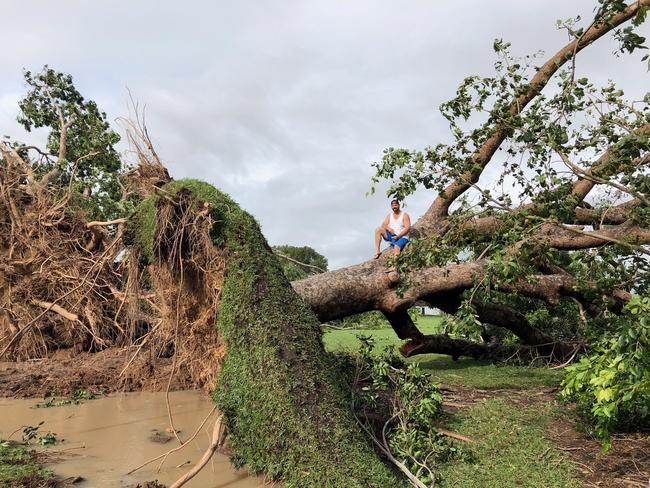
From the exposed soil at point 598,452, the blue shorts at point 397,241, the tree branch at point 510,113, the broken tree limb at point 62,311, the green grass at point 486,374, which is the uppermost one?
the tree branch at point 510,113

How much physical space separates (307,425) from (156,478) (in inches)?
56.9

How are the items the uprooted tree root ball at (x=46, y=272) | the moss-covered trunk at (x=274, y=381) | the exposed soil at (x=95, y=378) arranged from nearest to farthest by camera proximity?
the moss-covered trunk at (x=274, y=381), the exposed soil at (x=95, y=378), the uprooted tree root ball at (x=46, y=272)

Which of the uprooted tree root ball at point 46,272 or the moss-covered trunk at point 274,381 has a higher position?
the uprooted tree root ball at point 46,272

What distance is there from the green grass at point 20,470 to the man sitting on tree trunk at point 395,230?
16.4 ft

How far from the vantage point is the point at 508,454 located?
15.3ft

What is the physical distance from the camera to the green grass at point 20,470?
4.05 metres

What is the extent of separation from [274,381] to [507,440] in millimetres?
2318

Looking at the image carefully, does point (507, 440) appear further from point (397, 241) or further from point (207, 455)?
point (397, 241)

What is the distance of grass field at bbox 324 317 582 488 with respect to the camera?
167 inches

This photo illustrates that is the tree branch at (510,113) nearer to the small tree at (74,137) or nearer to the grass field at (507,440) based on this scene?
the grass field at (507,440)

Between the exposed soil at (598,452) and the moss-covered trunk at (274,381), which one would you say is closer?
the moss-covered trunk at (274,381)

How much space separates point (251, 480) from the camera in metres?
4.43

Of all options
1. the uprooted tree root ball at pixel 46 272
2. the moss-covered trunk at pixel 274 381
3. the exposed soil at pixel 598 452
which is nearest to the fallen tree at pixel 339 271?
the moss-covered trunk at pixel 274 381

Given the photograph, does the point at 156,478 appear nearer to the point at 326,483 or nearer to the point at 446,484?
the point at 326,483
